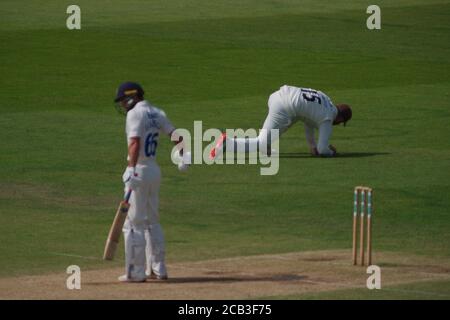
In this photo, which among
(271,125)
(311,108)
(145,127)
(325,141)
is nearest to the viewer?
(145,127)

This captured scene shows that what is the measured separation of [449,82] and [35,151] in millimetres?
12762

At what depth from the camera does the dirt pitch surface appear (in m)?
15.1

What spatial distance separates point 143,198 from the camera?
1582 centimetres

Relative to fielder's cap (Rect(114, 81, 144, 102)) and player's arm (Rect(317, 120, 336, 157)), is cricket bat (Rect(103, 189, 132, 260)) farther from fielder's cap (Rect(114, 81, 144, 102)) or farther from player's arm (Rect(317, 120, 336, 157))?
player's arm (Rect(317, 120, 336, 157))

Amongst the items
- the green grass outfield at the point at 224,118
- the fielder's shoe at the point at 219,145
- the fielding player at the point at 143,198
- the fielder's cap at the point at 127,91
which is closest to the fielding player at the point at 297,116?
the fielder's shoe at the point at 219,145

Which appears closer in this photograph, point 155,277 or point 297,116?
point 155,277

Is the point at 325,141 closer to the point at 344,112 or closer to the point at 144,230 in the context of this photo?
the point at 344,112

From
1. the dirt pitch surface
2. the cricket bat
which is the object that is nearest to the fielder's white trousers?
the dirt pitch surface

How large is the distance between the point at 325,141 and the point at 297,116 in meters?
0.73

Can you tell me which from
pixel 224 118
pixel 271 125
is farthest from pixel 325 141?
pixel 224 118

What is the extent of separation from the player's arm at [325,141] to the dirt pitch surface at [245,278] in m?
7.19

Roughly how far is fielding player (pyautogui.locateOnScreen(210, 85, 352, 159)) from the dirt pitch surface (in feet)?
23.4
